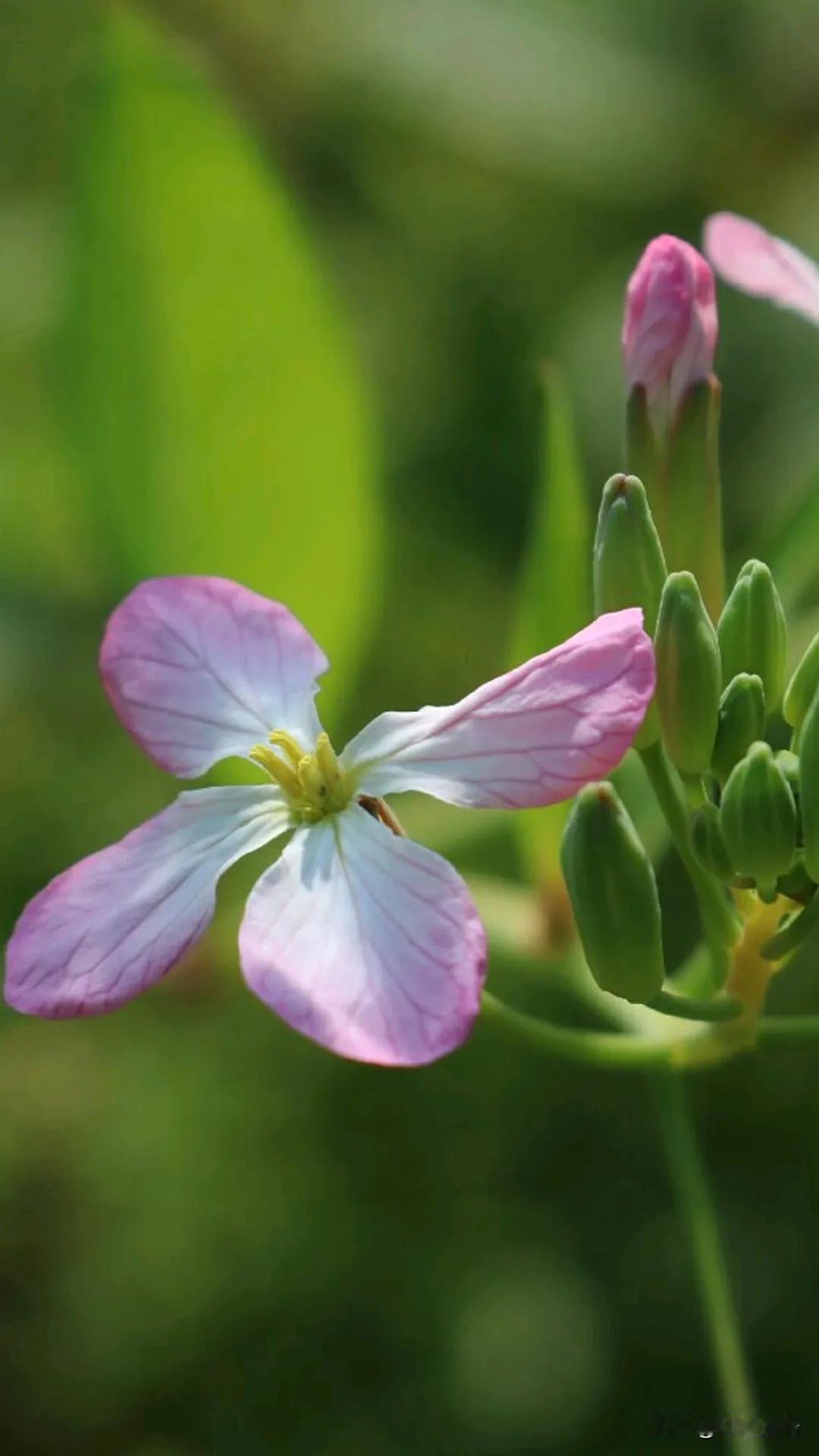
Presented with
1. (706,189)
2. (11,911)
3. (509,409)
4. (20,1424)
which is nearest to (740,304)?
(706,189)

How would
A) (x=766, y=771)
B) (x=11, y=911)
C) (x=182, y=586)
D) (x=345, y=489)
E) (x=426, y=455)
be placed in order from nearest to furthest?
1. (x=766, y=771)
2. (x=182, y=586)
3. (x=345, y=489)
4. (x=11, y=911)
5. (x=426, y=455)

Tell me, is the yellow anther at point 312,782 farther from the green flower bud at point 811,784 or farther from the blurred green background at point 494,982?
the blurred green background at point 494,982

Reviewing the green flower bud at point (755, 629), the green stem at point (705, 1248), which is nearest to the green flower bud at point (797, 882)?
the green flower bud at point (755, 629)

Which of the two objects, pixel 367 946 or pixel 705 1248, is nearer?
pixel 367 946

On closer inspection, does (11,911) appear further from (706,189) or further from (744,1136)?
(706,189)

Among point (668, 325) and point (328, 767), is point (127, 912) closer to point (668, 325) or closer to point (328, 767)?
point (328, 767)

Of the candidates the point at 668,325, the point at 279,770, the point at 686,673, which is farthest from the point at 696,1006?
the point at 668,325
